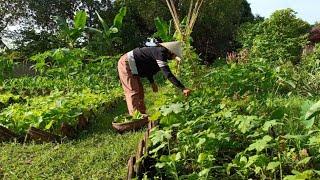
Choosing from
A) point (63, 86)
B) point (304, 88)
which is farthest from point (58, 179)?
point (63, 86)

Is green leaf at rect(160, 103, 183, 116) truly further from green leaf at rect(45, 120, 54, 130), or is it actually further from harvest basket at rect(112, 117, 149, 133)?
green leaf at rect(45, 120, 54, 130)

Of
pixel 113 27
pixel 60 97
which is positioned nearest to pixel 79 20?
pixel 113 27

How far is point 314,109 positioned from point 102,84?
26.9 ft

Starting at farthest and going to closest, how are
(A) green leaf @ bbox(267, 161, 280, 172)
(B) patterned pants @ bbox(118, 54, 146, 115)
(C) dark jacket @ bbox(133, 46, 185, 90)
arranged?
(B) patterned pants @ bbox(118, 54, 146, 115) < (C) dark jacket @ bbox(133, 46, 185, 90) < (A) green leaf @ bbox(267, 161, 280, 172)

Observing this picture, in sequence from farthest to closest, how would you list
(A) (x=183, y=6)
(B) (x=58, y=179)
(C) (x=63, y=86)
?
(A) (x=183, y=6) → (C) (x=63, y=86) → (B) (x=58, y=179)

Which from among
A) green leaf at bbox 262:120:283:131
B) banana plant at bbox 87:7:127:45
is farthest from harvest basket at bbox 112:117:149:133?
banana plant at bbox 87:7:127:45

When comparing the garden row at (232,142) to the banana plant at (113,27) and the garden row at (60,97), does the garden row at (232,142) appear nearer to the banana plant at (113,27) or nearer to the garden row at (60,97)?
the garden row at (60,97)

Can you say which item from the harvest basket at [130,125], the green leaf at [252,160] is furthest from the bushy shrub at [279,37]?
the green leaf at [252,160]

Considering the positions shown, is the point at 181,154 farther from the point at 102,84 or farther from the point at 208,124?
the point at 102,84

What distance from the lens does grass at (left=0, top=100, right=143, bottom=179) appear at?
489 cm

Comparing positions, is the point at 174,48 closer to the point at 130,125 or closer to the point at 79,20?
the point at 130,125

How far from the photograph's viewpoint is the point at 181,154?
3986 millimetres

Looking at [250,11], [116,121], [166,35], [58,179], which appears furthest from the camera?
[250,11]

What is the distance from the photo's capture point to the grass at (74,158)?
4.89 meters
